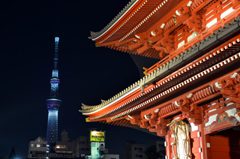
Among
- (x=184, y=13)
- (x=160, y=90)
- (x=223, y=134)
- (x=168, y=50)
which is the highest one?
(x=184, y=13)

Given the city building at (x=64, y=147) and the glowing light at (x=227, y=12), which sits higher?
the glowing light at (x=227, y=12)

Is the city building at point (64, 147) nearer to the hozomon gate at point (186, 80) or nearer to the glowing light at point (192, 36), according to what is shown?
the hozomon gate at point (186, 80)

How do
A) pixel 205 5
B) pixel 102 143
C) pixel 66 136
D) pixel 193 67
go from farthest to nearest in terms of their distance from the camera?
pixel 66 136, pixel 102 143, pixel 205 5, pixel 193 67

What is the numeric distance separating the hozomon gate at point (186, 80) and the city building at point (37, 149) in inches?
3399

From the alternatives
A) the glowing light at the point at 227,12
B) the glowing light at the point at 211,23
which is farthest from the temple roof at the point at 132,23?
the glowing light at the point at 227,12

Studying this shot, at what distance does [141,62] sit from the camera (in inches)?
958

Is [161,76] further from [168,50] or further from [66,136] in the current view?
[66,136]

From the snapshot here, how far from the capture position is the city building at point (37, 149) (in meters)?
99.8

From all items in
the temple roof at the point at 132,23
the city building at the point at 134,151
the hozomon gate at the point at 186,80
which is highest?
the temple roof at the point at 132,23

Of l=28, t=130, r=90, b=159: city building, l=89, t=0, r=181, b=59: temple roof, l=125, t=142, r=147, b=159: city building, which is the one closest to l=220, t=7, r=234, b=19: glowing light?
l=89, t=0, r=181, b=59: temple roof

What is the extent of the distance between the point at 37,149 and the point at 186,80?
3901 inches

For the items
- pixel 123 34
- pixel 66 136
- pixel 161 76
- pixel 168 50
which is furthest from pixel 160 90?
pixel 66 136

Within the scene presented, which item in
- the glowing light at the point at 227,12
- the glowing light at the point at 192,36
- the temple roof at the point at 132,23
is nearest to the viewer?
the glowing light at the point at 227,12

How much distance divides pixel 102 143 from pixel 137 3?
179 ft
